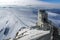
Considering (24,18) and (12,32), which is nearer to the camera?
(12,32)

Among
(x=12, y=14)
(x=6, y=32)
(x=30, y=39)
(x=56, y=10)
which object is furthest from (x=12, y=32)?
(x=30, y=39)

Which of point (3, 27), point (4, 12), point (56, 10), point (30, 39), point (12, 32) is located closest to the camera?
point (30, 39)

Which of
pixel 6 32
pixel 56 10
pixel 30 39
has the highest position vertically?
pixel 56 10

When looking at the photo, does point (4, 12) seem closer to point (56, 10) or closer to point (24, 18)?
point (24, 18)

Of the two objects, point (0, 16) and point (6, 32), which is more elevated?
point (0, 16)

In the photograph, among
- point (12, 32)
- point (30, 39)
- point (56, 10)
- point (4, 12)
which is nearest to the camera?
point (30, 39)

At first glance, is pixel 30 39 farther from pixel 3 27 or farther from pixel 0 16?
pixel 0 16

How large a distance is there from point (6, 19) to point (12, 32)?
652mm

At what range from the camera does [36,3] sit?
3.04 meters

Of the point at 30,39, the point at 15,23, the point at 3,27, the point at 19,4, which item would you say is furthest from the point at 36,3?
the point at 30,39

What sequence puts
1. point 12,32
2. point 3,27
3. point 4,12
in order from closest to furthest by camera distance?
point 12,32 → point 3,27 → point 4,12

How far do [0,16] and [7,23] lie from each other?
26 centimetres

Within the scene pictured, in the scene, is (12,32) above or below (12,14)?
below

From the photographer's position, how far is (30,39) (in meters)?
1.87
